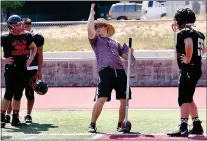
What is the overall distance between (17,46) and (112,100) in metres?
4.45

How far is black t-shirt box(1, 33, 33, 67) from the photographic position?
8773 millimetres

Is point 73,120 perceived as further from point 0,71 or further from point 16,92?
point 0,71

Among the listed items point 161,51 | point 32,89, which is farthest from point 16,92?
point 161,51

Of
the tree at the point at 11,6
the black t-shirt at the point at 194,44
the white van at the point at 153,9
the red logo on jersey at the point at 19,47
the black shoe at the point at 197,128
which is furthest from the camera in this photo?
the tree at the point at 11,6

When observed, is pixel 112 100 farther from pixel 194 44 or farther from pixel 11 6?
pixel 11 6

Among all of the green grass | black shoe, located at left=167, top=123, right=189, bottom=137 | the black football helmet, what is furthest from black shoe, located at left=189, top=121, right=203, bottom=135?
the black football helmet

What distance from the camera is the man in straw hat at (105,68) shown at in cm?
818

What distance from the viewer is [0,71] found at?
15.8 meters

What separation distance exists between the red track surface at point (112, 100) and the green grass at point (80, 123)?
1024 millimetres

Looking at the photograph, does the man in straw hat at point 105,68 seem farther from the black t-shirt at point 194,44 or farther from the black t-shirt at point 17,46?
the black t-shirt at point 17,46

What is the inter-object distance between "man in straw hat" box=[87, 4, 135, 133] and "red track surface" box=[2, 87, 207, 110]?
334 centimetres

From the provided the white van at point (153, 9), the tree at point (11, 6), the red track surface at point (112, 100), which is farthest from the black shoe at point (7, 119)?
the tree at point (11, 6)

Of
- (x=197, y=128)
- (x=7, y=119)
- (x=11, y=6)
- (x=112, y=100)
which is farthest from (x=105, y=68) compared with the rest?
(x=11, y=6)

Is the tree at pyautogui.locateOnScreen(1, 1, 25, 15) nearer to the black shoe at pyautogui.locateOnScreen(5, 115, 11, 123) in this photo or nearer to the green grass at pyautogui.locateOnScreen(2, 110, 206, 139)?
the green grass at pyautogui.locateOnScreen(2, 110, 206, 139)
